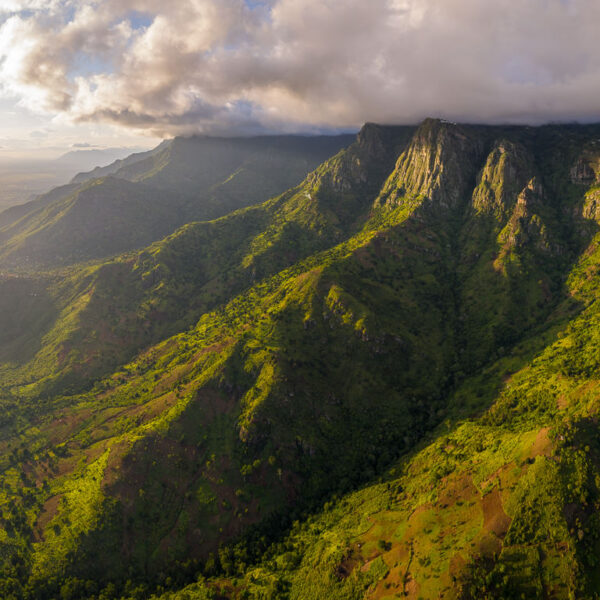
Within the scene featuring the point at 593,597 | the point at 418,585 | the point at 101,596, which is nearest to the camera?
the point at 593,597

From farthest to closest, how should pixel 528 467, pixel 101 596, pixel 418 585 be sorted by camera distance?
pixel 101 596 → pixel 528 467 → pixel 418 585

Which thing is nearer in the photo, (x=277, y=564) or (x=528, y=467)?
(x=528, y=467)

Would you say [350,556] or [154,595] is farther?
[154,595]

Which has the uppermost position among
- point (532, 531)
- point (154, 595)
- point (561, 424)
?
point (561, 424)

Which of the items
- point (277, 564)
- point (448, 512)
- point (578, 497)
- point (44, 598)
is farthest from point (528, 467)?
point (44, 598)

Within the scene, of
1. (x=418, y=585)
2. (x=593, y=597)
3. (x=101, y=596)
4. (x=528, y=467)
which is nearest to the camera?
(x=593, y=597)

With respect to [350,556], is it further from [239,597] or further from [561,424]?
[561,424]

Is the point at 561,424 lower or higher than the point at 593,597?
higher

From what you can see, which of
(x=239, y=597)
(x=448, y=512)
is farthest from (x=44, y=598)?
(x=448, y=512)

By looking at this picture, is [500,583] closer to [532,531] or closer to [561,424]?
[532,531]
